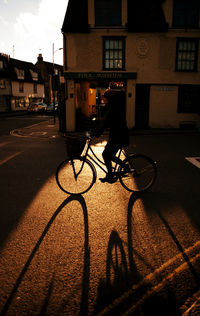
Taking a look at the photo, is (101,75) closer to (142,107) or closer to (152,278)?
(142,107)

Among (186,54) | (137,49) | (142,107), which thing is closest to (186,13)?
(186,54)

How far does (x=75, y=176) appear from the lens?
17.4 ft

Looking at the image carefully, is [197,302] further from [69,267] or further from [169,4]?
[169,4]

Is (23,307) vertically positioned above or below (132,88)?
below

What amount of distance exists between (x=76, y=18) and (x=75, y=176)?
1483cm

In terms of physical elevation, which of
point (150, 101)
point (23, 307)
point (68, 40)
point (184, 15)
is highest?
point (184, 15)

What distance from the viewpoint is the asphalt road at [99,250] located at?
2.45 meters

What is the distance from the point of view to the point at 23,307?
2.38 m

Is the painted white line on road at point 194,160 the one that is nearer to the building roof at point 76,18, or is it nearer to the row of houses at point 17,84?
the building roof at point 76,18

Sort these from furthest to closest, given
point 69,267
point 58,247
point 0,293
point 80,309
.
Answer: point 58,247 → point 69,267 → point 0,293 → point 80,309

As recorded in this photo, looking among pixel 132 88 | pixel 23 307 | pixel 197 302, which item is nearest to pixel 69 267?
pixel 23 307

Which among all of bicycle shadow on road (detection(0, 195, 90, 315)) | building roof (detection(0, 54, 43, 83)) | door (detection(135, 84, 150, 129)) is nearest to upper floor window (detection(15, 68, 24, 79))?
building roof (detection(0, 54, 43, 83))

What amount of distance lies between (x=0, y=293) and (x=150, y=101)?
16.6m

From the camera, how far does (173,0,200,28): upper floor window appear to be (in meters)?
16.6
